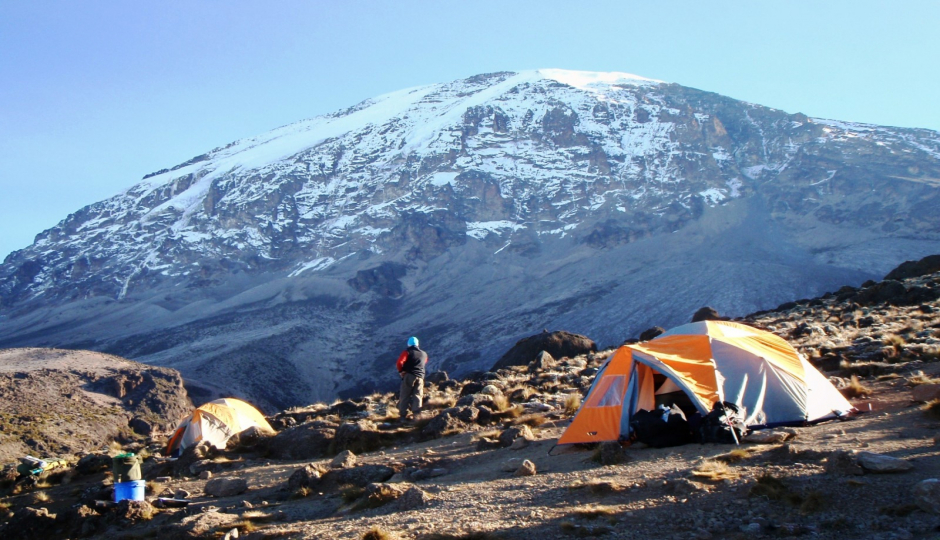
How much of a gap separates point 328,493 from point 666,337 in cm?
499

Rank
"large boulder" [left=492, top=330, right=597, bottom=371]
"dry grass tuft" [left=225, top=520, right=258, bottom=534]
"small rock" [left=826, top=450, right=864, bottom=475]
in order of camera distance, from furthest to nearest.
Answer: "large boulder" [left=492, top=330, right=597, bottom=371], "dry grass tuft" [left=225, top=520, right=258, bottom=534], "small rock" [left=826, top=450, right=864, bottom=475]

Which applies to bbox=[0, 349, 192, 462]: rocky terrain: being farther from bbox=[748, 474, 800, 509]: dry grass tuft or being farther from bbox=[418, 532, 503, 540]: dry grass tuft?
bbox=[748, 474, 800, 509]: dry grass tuft

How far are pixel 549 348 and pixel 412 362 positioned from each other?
13.8 metres

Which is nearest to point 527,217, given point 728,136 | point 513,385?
point 728,136

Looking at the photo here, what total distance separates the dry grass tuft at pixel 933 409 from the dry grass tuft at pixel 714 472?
283cm

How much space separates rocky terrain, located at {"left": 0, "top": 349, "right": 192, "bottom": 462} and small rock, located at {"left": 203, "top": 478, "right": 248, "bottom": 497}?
12.2 meters

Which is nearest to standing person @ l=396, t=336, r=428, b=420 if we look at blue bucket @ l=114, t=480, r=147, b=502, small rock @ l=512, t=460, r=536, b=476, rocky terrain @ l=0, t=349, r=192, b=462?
blue bucket @ l=114, t=480, r=147, b=502

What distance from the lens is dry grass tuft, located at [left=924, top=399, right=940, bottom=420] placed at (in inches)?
309

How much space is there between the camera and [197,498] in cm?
948

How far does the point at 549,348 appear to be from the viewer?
85.9 ft

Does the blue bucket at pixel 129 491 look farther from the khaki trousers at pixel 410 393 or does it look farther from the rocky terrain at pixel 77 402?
the rocky terrain at pixel 77 402

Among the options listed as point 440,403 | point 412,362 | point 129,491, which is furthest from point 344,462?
point 440,403

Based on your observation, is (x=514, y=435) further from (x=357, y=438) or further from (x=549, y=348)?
(x=549, y=348)

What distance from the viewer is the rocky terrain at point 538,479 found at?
5645 millimetres
